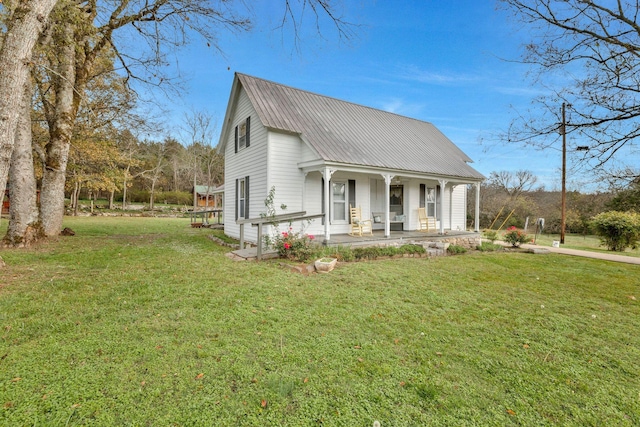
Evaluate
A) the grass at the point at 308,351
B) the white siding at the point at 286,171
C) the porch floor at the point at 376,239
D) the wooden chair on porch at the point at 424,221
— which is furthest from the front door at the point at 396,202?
the grass at the point at 308,351

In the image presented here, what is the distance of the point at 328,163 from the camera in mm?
8469

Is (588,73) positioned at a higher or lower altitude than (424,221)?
higher

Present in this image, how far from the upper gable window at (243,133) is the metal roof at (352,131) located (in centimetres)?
117

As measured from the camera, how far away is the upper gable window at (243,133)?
34.7 ft

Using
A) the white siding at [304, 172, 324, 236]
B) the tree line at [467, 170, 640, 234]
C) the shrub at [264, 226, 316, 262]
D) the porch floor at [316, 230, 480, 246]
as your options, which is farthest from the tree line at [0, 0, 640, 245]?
the tree line at [467, 170, 640, 234]

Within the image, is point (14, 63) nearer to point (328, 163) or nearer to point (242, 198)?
point (328, 163)

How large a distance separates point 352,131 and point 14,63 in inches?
358

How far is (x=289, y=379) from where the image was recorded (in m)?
2.49

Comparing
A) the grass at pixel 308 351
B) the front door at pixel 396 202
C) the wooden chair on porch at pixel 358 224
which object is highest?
the front door at pixel 396 202

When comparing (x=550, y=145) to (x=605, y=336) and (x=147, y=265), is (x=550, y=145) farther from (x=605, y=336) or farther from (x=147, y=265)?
(x=147, y=265)

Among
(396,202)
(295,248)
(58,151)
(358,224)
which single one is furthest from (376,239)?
(58,151)

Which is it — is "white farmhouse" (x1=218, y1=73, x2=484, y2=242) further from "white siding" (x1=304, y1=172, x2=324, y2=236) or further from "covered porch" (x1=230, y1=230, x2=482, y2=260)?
"covered porch" (x1=230, y1=230, x2=482, y2=260)

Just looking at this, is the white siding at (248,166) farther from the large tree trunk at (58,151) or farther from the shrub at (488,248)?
the shrub at (488,248)

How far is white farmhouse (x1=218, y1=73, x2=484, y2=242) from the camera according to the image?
9.20m
